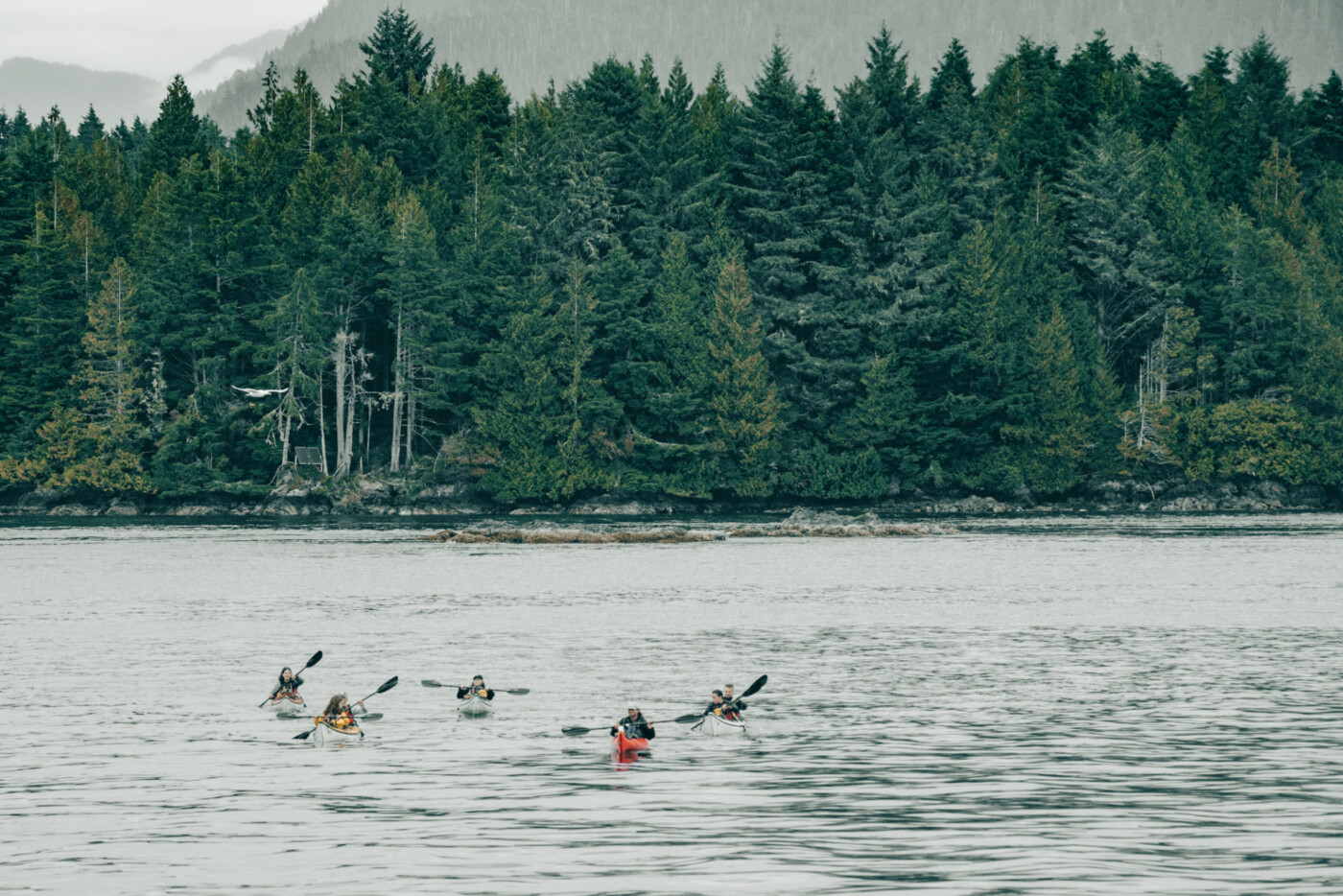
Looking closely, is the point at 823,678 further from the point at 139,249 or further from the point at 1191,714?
the point at 139,249

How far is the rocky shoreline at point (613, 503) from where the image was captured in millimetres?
117562

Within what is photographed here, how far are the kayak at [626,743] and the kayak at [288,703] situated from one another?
798 cm

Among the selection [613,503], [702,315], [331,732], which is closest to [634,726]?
[331,732]

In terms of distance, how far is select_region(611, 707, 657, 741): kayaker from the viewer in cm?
2769

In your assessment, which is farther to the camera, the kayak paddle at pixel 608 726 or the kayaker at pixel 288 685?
the kayaker at pixel 288 685

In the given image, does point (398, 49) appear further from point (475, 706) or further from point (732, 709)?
point (732, 709)

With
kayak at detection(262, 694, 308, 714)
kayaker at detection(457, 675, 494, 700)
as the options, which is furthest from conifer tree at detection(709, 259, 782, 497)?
kayak at detection(262, 694, 308, 714)

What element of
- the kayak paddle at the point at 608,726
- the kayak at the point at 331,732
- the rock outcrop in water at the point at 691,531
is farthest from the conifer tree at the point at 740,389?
the kayak at the point at 331,732

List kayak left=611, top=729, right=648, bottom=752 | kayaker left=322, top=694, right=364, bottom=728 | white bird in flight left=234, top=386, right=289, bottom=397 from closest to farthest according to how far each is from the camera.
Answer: kayak left=611, top=729, right=648, bottom=752
kayaker left=322, top=694, right=364, bottom=728
white bird in flight left=234, top=386, right=289, bottom=397

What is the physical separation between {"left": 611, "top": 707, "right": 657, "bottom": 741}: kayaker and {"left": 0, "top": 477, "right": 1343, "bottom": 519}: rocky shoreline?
3460 inches

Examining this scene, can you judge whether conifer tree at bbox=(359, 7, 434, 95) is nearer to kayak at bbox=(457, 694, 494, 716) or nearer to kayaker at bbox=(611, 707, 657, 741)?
kayak at bbox=(457, 694, 494, 716)

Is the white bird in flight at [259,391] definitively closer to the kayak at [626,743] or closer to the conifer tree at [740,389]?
the conifer tree at [740,389]

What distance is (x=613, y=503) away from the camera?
119875 mm

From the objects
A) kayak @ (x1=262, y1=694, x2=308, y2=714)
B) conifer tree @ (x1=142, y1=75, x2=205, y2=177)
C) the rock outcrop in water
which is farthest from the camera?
conifer tree @ (x1=142, y1=75, x2=205, y2=177)
